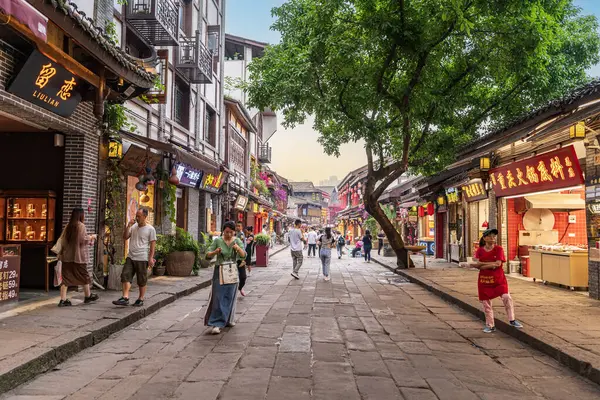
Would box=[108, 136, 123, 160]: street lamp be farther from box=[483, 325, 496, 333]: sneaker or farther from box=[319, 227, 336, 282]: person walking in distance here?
box=[483, 325, 496, 333]: sneaker

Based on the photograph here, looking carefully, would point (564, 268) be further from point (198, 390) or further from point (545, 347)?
point (198, 390)

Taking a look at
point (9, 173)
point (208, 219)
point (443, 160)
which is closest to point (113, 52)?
point (9, 173)

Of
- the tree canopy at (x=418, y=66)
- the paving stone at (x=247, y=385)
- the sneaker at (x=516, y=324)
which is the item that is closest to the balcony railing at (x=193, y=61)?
the tree canopy at (x=418, y=66)

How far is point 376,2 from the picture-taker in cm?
1214

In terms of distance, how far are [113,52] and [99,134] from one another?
92.9 inches

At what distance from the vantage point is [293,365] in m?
5.18

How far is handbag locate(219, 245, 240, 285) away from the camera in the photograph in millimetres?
6863

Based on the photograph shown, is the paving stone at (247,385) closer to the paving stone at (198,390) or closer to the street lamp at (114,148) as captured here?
the paving stone at (198,390)

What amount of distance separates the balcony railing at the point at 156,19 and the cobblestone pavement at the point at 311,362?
7.58 meters

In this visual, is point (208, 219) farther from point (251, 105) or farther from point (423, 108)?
point (423, 108)

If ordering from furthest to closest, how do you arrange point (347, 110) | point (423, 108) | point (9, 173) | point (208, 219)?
1. point (208, 219)
2. point (347, 110)
3. point (423, 108)
4. point (9, 173)

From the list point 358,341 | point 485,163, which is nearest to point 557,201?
point 485,163

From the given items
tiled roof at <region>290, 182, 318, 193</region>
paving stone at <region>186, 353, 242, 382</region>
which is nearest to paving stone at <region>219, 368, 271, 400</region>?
paving stone at <region>186, 353, 242, 382</region>

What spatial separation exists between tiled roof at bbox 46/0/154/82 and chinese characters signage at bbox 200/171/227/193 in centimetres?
811
